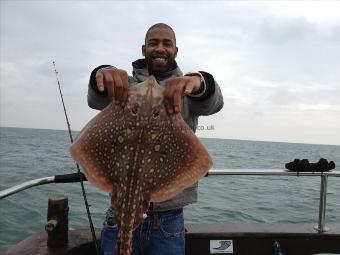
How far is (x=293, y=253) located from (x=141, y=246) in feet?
7.98

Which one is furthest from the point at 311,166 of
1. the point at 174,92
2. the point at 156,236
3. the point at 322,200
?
the point at 174,92

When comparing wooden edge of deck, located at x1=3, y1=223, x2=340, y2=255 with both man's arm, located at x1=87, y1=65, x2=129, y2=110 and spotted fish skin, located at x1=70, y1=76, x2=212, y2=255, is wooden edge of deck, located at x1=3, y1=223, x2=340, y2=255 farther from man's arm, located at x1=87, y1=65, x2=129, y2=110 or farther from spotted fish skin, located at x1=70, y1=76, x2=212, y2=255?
man's arm, located at x1=87, y1=65, x2=129, y2=110

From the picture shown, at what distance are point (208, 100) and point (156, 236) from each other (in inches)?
44.7

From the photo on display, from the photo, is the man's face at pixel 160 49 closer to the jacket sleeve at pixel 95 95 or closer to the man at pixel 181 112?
the man at pixel 181 112

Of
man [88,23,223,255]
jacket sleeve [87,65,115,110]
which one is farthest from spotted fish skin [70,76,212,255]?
man [88,23,223,255]

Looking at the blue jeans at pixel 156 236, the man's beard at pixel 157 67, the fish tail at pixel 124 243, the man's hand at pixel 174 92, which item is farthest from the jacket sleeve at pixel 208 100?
the fish tail at pixel 124 243

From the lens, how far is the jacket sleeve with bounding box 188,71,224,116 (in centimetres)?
263

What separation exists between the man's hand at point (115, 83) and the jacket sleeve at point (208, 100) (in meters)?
0.71

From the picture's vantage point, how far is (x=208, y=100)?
2.64m

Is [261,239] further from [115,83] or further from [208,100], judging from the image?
[115,83]

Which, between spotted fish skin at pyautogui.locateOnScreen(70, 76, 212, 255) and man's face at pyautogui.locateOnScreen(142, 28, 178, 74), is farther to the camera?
man's face at pyautogui.locateOnScreen(142, 28, 178, 74)

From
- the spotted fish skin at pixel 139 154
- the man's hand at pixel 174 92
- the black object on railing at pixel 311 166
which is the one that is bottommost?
the black object on railing at pixel 311 166

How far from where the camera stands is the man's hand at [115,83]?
6.79 feet

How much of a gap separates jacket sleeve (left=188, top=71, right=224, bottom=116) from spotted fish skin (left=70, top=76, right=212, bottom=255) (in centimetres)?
55
